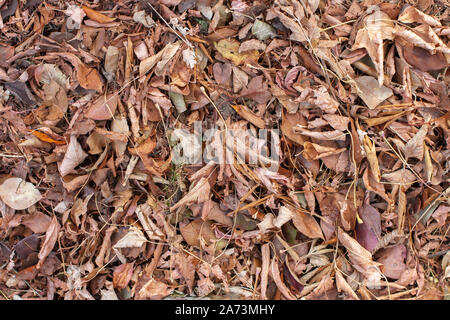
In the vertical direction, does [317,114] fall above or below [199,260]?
above

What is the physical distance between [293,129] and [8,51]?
94 cm

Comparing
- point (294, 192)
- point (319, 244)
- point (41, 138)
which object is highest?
point (41, 138)

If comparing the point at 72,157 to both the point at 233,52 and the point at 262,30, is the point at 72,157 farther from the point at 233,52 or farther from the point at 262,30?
the point at 262,30

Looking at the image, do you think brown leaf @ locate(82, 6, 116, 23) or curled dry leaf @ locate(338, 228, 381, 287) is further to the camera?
brown leaf @ locate(82, 6, 116, 23)

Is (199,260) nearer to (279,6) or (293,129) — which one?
(293,129)

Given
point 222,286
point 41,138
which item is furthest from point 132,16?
point 222,286

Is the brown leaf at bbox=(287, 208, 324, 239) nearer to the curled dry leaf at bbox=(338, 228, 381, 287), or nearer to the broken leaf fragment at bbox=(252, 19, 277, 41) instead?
the curled dry leaf at bbox=(338, 228, 381, 287)

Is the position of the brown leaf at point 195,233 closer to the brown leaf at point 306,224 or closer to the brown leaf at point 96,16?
the brown leaf at point 306,224

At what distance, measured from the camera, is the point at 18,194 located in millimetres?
1175

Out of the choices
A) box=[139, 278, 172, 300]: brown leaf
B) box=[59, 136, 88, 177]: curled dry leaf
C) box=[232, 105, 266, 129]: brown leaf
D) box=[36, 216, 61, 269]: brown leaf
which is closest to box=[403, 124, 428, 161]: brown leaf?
box=[232, 105, 266, 129]: brown leaf

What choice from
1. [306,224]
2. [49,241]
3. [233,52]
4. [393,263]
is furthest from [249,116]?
[49,241]

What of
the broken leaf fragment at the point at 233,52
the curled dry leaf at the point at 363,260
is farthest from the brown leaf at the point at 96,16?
the curled dry leaf at the point at 363,260

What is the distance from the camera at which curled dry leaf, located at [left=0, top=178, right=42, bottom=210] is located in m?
1.17
